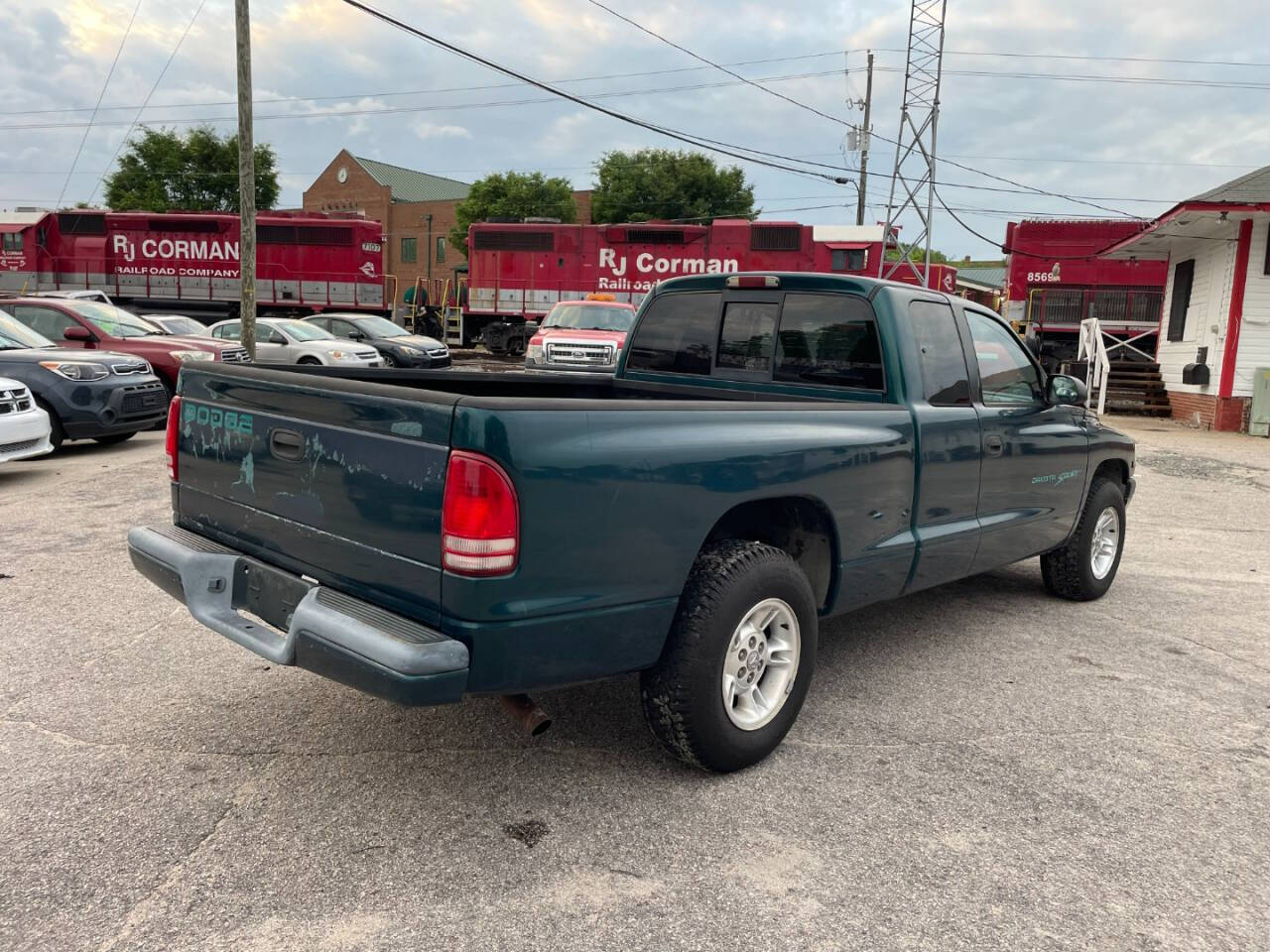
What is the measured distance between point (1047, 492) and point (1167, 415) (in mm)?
16194

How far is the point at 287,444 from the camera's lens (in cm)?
300

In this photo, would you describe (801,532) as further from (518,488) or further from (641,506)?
(518,488)

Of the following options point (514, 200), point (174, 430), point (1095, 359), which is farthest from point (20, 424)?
point (514, 200)

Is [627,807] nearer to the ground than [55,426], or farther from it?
nearer to the ground

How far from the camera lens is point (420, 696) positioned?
244 cm

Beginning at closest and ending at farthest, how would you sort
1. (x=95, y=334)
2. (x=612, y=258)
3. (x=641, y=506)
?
1. (x=641, y=506)
2. (x=95, y=334)
3. (x=612, y=258)

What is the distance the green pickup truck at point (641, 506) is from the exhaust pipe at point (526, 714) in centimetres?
24

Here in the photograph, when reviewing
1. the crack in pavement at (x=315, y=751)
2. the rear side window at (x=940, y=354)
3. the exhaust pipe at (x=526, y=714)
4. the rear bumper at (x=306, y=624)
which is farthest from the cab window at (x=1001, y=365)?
the rear bumper at (x=306, y=624)

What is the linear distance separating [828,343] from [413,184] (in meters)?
67.3

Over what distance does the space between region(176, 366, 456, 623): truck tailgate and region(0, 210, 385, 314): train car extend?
1017 inches

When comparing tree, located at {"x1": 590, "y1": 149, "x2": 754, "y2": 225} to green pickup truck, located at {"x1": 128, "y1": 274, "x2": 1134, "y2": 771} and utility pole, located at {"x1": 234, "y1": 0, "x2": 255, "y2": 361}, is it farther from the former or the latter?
green pickup truck, located at {"x1": 128, "y1": 274, "x2": 1134, "y2": 771}

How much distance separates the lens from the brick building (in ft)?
197

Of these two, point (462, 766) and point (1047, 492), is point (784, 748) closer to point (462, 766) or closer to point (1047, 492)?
point (462, 766)

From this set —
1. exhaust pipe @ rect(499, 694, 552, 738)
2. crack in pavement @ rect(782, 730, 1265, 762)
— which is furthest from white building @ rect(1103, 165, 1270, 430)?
exhaust pipe @ rect(499, 694, 552, 738)
